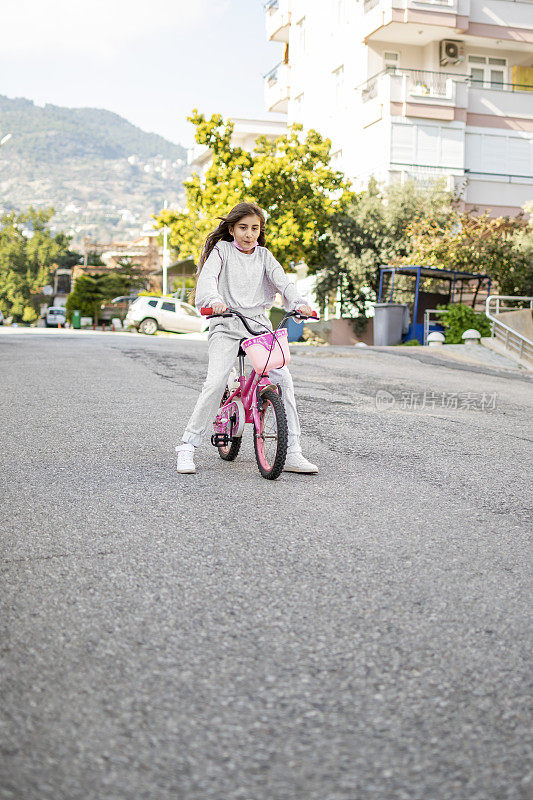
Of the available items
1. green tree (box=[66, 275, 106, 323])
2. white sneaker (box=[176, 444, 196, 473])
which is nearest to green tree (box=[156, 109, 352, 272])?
white sneaker (box=[176, 444, 196, 473])

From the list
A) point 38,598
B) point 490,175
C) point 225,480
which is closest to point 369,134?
point 490,175

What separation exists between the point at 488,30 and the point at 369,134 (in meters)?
6.18

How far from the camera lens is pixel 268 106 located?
49406 millimetres

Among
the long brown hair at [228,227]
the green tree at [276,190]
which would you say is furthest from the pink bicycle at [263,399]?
the green tree at [276,190]

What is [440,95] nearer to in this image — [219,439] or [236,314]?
[219,439]

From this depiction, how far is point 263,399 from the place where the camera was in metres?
5.72

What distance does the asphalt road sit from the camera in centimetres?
215

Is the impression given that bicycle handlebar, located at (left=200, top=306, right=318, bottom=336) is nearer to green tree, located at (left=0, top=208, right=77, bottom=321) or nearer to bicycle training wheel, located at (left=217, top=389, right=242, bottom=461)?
bicycle training wheel, located at (left=217, top=389, right=242, bottom=461)

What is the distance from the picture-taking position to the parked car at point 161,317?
36594mm

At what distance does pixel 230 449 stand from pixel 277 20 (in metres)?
45.6

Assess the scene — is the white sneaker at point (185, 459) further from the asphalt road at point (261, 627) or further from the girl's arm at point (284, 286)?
the girl's arm at point (284, 286)

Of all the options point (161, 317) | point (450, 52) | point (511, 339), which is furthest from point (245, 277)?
point (450, 52)

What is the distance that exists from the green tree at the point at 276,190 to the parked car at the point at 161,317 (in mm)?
2630

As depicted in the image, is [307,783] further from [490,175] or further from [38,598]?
[490,175]
